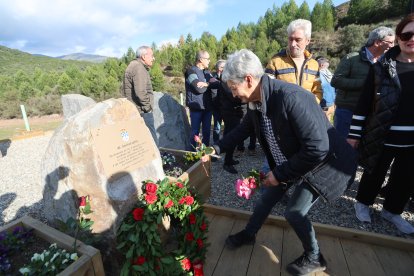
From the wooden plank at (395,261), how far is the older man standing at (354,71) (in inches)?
61.3

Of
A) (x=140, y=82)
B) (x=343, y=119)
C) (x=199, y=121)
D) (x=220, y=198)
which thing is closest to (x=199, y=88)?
(x=199, y=121)

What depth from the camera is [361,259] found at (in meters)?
2.25

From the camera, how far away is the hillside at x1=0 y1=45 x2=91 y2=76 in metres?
37.2

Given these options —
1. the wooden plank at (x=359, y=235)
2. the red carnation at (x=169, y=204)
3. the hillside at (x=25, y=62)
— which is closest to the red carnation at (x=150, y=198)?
the red carnation at (x=169, y=204)

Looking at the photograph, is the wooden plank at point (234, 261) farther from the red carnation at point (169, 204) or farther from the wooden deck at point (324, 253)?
the red carnation at point (169, 204)

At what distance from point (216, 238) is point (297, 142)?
1.44 m

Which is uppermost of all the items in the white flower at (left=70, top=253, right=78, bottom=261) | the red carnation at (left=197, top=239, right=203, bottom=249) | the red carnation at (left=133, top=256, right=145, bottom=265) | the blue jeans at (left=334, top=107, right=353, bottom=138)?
the blue jeans at (left=334, top=107, right=353, bottom=138)

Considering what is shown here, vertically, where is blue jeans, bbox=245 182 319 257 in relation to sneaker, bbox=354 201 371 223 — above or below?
above

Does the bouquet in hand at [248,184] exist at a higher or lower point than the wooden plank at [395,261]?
higher

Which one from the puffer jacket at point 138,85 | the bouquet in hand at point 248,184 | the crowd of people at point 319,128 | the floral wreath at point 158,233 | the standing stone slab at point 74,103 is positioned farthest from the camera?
the standing stone slab at point 74,103

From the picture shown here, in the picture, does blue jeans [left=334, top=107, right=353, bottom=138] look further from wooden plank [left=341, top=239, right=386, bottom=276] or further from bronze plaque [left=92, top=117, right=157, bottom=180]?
bronze plaque [left=92, top=117, right=157, bottom=180]

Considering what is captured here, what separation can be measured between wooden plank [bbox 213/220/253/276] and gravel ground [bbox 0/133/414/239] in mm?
822

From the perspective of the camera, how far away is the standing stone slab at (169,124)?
5652mm

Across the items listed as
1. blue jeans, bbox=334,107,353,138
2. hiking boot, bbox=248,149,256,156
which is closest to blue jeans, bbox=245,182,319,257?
blue jeans, bbox=334,107,353,138
